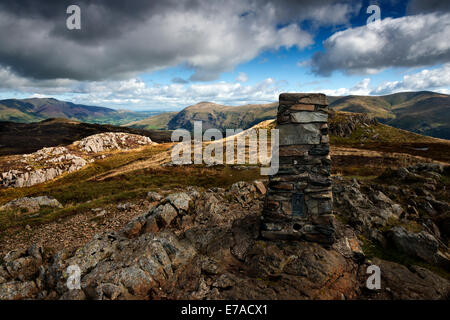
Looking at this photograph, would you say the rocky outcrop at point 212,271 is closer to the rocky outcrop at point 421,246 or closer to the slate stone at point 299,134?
the rocky outcrop at point 421,246

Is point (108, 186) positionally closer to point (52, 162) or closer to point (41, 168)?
point (41, 168)

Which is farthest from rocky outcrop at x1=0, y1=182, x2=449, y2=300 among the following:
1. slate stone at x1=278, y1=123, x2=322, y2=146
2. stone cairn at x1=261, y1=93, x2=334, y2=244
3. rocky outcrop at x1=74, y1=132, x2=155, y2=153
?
rocky outcrop at x1=74, y1=132, x2=155, y2=153

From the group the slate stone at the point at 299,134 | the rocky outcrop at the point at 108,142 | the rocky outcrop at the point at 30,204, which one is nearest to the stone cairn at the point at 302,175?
the slate stone at the point at 299,134

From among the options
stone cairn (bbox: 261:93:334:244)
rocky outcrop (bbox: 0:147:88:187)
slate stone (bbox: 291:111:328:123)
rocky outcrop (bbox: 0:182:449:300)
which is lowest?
rocky outcrop (bbox: 0:147:88:187)

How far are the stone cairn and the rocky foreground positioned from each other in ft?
2.37

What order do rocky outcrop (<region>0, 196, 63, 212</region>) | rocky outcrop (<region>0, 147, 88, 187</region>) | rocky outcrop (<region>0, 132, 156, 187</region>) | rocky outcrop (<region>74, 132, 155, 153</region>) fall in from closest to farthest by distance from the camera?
rocky outcrop (<region>0, 196, 63, 212</region>)
rocky outcrop (<region>0, 147, 88, 187</region>)
rocky outcrop (<region>0, 132, 156, 187</region>)
rocky outcrop (<region>74, 132, 155, 153</region>)

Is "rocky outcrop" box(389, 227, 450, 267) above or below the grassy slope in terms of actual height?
above

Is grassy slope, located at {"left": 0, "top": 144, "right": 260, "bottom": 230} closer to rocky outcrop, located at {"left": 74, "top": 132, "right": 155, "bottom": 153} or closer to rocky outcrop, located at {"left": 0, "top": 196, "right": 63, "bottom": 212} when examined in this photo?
rocky outcrop, located at {"left": 0, "top": 196, "right": 63, "bottom": 212}

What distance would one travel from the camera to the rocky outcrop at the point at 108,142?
3794 inches

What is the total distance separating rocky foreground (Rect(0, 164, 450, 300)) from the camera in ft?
22.8

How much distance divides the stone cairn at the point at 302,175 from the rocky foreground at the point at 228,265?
0.72 m
